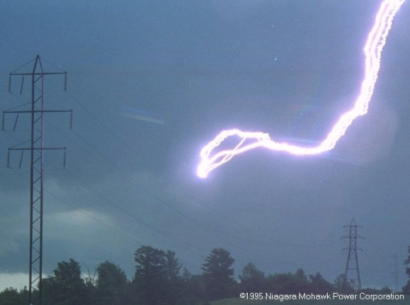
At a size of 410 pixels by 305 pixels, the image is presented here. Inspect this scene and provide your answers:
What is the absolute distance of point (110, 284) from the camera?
3708 inches

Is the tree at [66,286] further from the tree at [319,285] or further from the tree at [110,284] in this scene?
the tree at [319,285]

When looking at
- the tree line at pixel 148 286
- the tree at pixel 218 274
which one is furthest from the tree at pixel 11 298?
the tree at pixel 218 274

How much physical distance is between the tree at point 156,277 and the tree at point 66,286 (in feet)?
20.2

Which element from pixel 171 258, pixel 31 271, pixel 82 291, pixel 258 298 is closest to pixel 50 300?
pixel 82 291

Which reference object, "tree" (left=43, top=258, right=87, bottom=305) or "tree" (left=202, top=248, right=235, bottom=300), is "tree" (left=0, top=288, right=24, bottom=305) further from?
"tree" (left=202, top=248, right=235, bottom=300)

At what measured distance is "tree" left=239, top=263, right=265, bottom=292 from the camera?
9621cm

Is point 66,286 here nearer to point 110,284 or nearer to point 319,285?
point 110,284

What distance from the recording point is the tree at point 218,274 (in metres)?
105

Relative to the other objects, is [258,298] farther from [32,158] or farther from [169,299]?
[32,158]

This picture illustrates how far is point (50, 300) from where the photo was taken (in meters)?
88.6

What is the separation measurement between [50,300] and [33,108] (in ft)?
99.2

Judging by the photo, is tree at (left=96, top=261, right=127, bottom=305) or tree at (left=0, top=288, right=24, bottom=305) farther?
tree at (left=0, top=288, right=24, bottom=305)

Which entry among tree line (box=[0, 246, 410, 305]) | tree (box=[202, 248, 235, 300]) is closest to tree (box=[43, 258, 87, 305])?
tree line (box=[0, 246, 410, 305])

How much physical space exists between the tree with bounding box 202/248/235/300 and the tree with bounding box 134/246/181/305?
26.7ft
